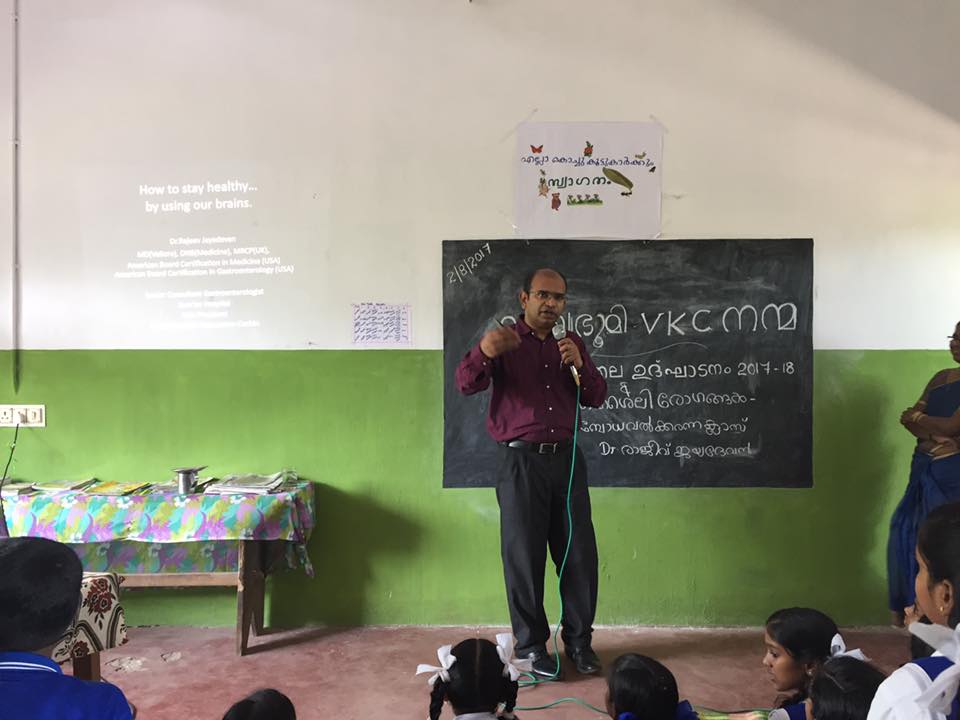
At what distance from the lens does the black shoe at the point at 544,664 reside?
2949mm

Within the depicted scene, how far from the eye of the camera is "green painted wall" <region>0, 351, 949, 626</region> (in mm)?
3559

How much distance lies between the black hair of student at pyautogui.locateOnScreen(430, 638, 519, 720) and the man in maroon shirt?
1.22 meters

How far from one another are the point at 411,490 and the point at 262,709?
2.03 m

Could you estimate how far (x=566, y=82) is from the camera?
139 inches

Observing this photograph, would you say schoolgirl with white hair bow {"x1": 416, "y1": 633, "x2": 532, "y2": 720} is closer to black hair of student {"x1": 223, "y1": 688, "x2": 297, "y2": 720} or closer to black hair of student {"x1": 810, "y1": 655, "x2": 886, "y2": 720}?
black hair of student {"x1": 223, "y1": 688, "x2": 297, "y2": 720}

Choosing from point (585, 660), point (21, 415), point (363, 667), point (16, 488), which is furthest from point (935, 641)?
point (21, 415)

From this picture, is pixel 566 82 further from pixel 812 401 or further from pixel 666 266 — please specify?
pixel 812 401

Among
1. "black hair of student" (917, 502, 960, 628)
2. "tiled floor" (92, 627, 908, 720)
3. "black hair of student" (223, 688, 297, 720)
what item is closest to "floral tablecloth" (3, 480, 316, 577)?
"tiled floor" (92, 627, 908, 720)

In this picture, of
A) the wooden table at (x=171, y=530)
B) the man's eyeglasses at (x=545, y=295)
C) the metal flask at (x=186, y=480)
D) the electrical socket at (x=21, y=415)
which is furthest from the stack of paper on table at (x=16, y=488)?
the man's eyeglasses at (x=545, y=295)

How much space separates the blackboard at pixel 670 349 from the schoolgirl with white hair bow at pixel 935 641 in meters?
2.10

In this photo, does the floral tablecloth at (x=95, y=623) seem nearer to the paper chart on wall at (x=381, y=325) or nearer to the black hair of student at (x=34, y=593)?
the black hair of student at (x=34, y=593)

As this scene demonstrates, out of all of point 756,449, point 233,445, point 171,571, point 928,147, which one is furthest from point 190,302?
point 928,147

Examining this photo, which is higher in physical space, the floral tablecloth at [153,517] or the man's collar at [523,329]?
the man's collar at [523,329]

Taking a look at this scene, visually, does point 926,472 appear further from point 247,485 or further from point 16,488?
point 16,488
